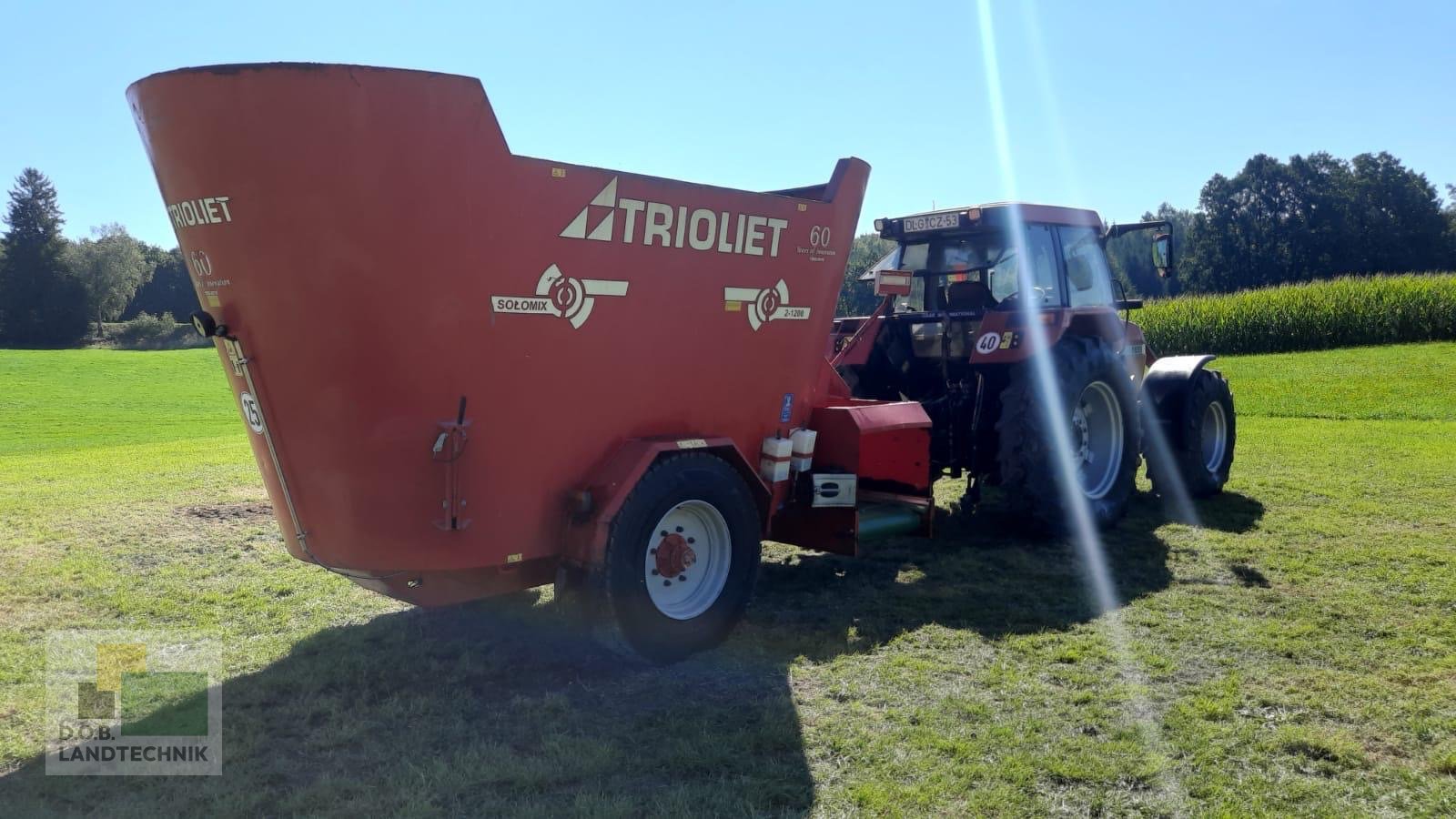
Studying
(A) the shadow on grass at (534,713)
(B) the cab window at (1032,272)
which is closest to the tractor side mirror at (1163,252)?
(B) the cab window at (1032,272)

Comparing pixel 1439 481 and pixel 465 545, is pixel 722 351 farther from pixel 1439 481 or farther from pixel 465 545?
pixel 1439 481

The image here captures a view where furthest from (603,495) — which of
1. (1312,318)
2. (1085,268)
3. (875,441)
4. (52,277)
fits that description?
(52,277)

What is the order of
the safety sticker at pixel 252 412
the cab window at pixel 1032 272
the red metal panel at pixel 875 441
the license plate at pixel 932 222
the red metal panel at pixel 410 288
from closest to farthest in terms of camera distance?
1. the red metal panel at pixel 410 288
2. the safety sticker at pixel 252 412
3. the red metal panel at pixel 875 441
4. the cab window at pixel 1032 272
5. the license plate at pixel 932 222

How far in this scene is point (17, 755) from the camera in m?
3.88

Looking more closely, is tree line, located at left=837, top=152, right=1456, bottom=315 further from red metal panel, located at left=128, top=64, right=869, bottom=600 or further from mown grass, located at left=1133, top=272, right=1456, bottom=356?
red metal panel, located at left=128, top=64, right=869, bottom=600

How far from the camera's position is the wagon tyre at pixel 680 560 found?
471cm

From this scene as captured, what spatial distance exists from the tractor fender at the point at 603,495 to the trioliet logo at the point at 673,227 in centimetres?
101

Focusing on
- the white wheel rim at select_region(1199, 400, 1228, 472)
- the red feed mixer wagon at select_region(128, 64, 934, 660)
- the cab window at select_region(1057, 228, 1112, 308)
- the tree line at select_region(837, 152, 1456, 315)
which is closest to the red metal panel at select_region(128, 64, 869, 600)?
the red feed mixer wagon at select_region(128, 64, 934, 660)

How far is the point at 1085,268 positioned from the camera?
841cm

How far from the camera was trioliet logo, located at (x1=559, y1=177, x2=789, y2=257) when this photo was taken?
4676 millimetres

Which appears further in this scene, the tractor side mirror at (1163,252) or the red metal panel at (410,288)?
the tractor side mirror at (1163,252)

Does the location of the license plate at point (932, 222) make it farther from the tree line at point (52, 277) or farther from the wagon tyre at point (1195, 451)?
the tree line at point (52, 277)

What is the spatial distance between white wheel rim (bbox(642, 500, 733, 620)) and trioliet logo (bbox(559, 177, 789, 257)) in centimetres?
133

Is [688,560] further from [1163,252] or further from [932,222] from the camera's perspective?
[1163,252]
